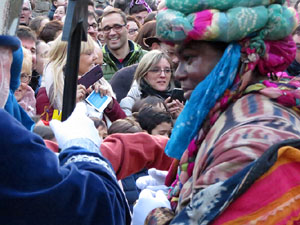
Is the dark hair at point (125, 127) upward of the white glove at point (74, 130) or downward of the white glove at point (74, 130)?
downward


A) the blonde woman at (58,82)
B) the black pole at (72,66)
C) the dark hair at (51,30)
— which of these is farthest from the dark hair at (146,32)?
the black pole at (72,66)

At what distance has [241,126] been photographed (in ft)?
7.63

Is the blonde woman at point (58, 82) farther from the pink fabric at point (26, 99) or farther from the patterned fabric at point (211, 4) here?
the patterned fabric at point (211, 4)

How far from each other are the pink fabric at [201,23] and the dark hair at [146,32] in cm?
463

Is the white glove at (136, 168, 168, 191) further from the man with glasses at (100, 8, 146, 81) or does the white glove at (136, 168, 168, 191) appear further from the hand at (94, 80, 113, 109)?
the man with glasses at (100, 8, 146, 81)

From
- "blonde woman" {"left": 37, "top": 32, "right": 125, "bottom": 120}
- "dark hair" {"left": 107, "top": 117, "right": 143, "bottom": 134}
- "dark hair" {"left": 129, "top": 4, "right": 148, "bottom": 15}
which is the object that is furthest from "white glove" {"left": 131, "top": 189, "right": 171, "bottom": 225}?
"dark hair" {"left": 129, "top": 4, "right": 148, "bottom": 15}

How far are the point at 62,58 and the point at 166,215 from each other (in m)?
2.75

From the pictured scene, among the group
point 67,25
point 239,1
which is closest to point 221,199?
point 239,1

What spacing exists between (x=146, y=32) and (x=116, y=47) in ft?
2.13

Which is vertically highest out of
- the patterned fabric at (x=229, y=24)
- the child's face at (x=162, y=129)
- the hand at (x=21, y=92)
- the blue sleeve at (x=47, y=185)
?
the patterned fabric at (x=229, y=24)

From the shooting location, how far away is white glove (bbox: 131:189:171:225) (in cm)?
264

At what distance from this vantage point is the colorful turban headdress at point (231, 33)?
2.42 m

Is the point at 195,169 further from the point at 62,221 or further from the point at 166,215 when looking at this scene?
the point at 62,221

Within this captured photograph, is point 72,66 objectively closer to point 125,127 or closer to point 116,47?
point 125,127
